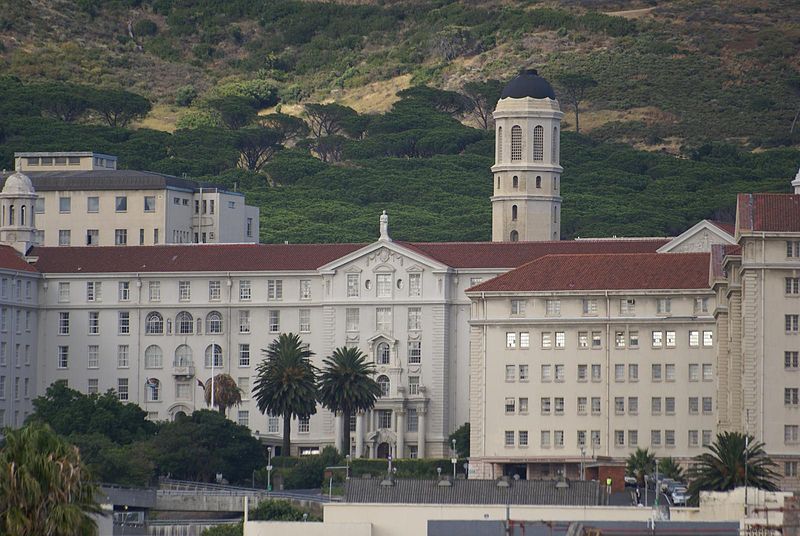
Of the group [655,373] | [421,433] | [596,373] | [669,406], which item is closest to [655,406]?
[669,406]

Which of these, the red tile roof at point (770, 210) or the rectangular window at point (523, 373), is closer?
the red tile roof at point (770, 210)

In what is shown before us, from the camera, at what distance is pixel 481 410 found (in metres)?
183

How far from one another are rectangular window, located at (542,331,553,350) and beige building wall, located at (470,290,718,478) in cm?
6

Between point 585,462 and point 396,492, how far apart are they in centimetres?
4530

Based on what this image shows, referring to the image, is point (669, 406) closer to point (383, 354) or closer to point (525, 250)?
point (525, 250)

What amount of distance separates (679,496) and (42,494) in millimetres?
45193

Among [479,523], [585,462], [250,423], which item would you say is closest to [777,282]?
[585,462]

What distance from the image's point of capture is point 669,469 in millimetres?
166500

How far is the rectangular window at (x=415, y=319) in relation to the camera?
7825 inches

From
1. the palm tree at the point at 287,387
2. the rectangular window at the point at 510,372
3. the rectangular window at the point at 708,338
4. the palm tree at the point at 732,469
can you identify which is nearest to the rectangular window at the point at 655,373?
the rectangular window at the point at 708,338

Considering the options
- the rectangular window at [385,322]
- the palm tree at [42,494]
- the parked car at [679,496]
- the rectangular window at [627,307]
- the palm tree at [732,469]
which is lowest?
the palm tree at [42,494]

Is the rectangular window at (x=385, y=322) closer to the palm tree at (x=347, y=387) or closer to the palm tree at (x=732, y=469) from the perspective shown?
the palm tree at (x=347, y=387)

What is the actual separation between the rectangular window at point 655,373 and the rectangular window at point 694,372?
194 cm

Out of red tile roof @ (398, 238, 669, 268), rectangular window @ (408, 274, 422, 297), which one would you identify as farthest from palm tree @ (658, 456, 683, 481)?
rectangular window @ (408, 274, 422, 297)
